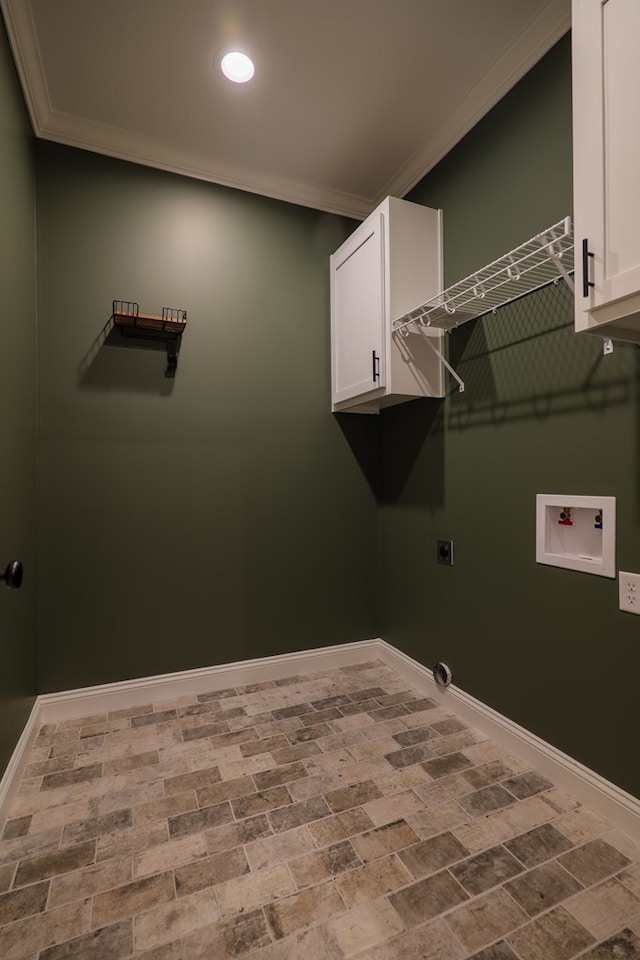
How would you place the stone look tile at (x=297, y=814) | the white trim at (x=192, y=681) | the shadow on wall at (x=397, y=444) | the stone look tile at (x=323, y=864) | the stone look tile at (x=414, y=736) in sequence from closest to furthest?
the stone look tile at (x=323, y=864)
the stone look tile at (x=297, y=814)
the stone look tile at (x=414, y=736)
the white trim at (x=192, y=681)
the shadow on wall at (x=397, y=444)

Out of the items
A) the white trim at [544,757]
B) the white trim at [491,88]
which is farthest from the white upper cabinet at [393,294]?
the white trim at [544,757]

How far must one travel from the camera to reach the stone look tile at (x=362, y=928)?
1.13 meters

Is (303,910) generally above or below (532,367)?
below

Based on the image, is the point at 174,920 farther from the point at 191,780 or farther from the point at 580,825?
the point at 580,825

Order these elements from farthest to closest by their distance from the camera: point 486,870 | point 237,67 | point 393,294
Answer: point 393,294 < point 237,67 < point 486,870

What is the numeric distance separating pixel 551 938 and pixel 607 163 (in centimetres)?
193

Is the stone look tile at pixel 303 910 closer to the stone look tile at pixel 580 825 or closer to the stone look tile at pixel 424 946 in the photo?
the stone look tile at pixel 424 946

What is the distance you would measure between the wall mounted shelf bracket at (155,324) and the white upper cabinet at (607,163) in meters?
1.80

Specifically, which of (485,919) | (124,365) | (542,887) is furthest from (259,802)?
(124,365)

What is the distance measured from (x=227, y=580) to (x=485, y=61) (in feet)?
8.62

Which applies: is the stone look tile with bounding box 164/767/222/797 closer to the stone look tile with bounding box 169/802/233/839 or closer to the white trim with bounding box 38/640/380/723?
the stone look tile with bounding box 169/802/233/839

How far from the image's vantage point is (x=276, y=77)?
198 centimetres

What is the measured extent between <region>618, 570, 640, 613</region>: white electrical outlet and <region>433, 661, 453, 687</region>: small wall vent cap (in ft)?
3.23

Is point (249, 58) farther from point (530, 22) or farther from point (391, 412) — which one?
point (391, 412)
